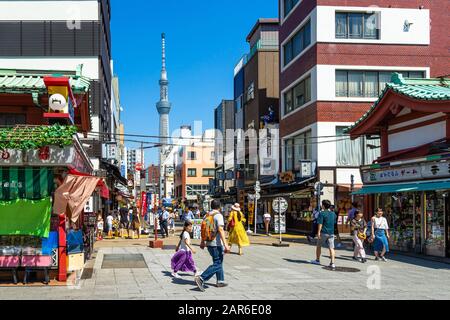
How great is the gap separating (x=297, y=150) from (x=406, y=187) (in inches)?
689

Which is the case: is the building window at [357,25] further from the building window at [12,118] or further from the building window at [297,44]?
the building window at [12,118]

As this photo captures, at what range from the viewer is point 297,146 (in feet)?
116

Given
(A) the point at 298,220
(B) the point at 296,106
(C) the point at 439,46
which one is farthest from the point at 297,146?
(C) the point at 439,46

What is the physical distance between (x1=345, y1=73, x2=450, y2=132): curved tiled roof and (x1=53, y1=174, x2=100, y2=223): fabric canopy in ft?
38.0

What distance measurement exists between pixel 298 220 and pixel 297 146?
5006 millimetres

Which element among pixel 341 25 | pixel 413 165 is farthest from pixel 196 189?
pixel 413 165

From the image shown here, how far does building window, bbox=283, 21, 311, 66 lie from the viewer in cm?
3341

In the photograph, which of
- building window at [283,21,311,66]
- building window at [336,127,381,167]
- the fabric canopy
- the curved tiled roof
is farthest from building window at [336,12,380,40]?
the fabric canopy

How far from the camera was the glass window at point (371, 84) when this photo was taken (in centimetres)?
3155

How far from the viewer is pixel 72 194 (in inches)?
473

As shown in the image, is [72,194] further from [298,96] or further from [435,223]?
[298,96]

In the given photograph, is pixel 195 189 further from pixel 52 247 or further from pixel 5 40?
pixel 52 247
